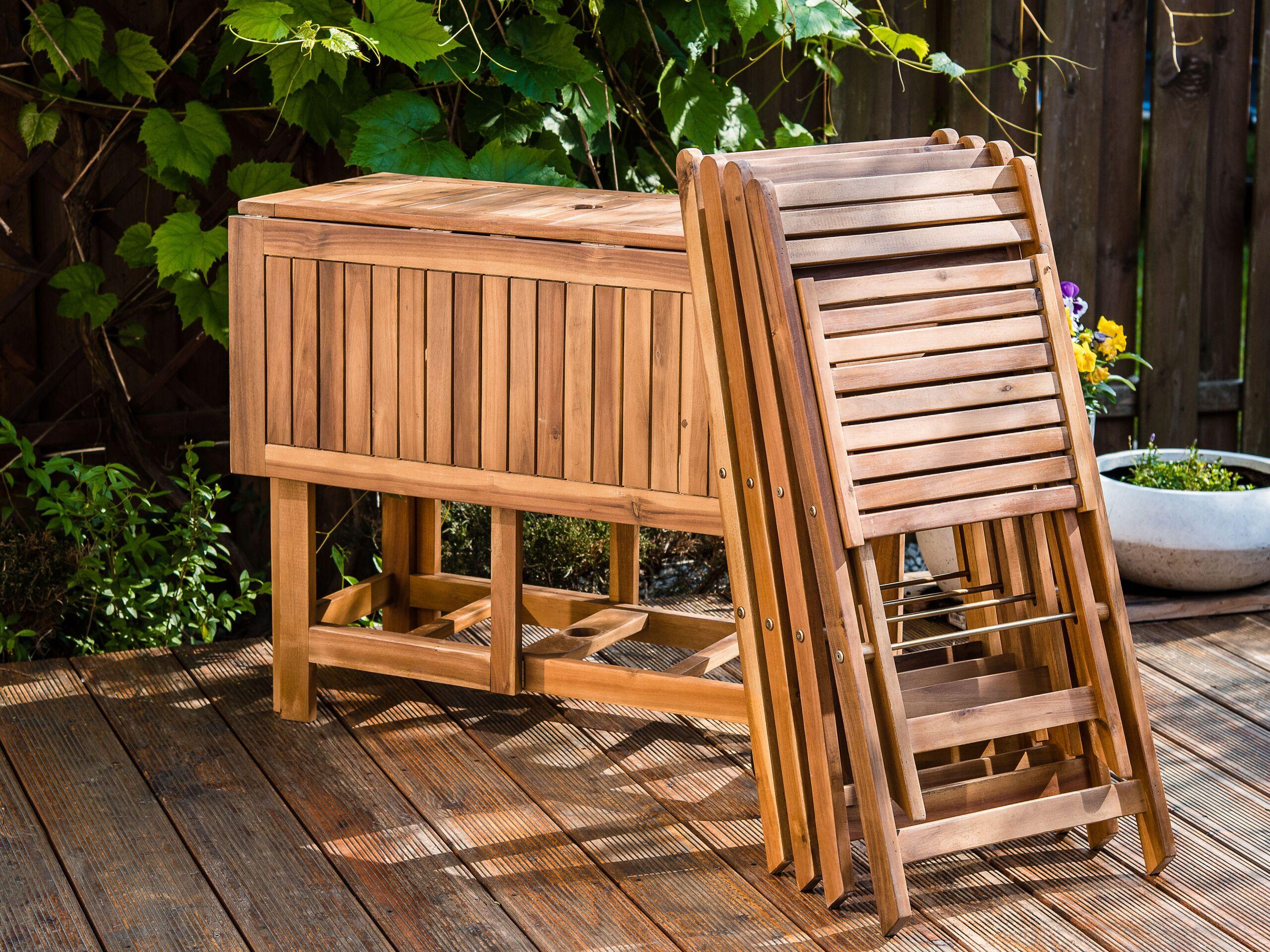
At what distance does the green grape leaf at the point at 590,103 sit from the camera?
11.0 ft

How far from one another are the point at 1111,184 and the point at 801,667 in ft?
8.14

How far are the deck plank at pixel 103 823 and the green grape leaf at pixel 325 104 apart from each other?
129 cm

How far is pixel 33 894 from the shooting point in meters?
2.20

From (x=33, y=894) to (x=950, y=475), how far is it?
150 cm

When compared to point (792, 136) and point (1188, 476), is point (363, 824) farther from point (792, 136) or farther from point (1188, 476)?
point (1188, 476)

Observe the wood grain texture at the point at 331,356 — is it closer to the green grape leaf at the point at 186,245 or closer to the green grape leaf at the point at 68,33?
the green grape leaf at the point at 186,245

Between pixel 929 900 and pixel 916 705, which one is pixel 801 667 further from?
pixel 929 900

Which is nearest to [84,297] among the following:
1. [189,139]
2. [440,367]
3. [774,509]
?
[189,139]

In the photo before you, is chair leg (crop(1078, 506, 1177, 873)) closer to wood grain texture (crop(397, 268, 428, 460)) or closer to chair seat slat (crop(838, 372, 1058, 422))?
chair seat slat (crop(838, 372, 1058, 422))

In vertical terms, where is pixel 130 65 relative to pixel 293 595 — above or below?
above

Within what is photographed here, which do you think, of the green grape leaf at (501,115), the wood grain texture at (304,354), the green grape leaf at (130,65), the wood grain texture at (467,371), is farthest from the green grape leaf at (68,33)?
the wood grain texture at (467,371)

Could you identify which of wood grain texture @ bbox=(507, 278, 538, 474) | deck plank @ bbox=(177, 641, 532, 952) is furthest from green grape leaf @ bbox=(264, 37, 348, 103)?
deck plank @ bbox=(177, 641, 532, 952)

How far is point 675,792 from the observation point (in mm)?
2584

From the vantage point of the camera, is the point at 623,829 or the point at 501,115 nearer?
the point at 623,829
